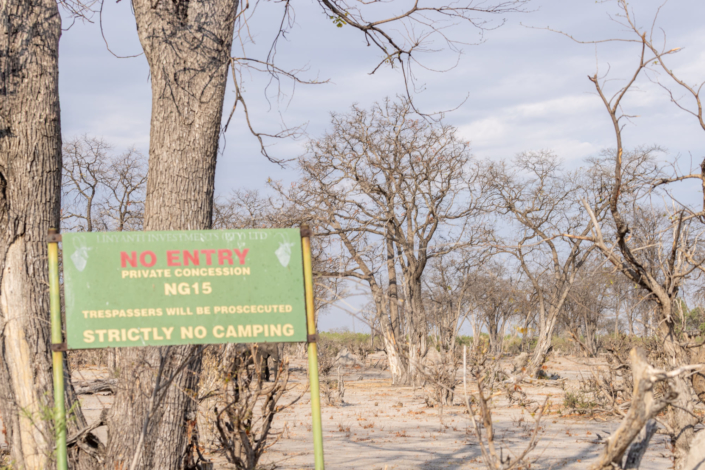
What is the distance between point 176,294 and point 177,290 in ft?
0.09

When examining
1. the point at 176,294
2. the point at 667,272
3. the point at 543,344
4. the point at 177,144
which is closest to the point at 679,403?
the point at 667,272

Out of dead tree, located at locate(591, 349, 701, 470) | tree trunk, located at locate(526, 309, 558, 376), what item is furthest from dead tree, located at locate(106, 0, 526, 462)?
tree trunk, located at locate(526, 309, 558, 376)

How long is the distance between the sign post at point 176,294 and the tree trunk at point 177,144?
971 millimetres

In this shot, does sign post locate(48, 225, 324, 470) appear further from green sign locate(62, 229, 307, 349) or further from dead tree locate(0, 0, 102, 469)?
dead tree locate(0, 0, 102, 469)

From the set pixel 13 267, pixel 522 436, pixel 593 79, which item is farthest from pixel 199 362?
pixel 522 436

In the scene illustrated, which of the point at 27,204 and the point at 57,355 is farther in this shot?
the point at 27,204

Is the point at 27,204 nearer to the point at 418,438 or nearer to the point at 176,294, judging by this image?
the point at 176,294

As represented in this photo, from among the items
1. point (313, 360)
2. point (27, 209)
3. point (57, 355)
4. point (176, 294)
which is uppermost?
point (27, 209)

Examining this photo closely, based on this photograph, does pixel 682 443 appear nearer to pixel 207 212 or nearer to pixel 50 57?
pixel 207 212

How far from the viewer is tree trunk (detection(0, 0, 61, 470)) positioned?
472 centimetres

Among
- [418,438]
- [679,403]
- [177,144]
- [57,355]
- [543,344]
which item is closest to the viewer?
[57,355]

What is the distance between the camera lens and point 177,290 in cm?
382

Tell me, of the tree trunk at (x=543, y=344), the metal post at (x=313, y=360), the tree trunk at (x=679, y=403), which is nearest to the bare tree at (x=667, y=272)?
the tree trunk at (x=679, y=403)

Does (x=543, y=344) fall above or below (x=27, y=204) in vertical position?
below
